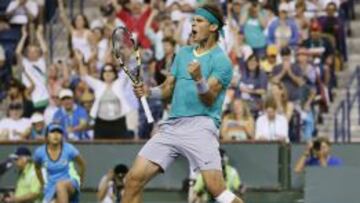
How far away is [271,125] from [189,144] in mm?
8256

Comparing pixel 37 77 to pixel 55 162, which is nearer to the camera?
pixel 55 162

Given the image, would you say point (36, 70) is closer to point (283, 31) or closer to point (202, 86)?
point (283, 31)

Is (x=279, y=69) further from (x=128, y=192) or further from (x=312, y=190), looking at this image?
(x=128, y=192)

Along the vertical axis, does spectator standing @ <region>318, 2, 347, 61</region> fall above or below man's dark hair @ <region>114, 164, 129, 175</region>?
above

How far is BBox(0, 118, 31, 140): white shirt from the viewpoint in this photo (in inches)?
861

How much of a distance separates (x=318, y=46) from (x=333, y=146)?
2.58 metres

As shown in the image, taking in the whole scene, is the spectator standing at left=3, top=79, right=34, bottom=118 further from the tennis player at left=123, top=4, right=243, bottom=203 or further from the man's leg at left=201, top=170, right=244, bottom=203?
the man's leg at left=201, top=170, right=244, bottom=203

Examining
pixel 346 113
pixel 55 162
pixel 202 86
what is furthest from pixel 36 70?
pixel 202 86

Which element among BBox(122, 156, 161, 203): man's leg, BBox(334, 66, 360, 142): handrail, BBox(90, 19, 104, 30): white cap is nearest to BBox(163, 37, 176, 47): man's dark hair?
BBox(90, 19, 104, 30): white cap

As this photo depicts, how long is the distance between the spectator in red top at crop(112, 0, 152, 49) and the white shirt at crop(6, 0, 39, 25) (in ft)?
4.69

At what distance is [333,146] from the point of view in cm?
2102

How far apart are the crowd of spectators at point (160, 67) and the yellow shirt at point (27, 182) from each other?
160 cm

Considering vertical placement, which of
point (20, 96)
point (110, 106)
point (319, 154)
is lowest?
point (319, 154)

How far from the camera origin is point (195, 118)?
1316 centimetres
